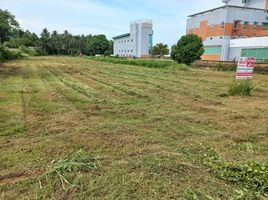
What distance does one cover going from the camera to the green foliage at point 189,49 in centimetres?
2308

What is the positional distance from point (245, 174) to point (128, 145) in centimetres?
173

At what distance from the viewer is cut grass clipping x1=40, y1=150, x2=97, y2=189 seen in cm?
262

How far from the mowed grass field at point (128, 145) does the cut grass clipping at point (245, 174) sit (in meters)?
0.03

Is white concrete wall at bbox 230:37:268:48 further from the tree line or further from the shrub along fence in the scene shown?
the tree line

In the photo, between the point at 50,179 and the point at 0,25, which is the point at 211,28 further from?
the point at 50,179

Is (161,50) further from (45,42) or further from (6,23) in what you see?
(6,23)

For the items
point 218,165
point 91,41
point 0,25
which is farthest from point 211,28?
point 91,41

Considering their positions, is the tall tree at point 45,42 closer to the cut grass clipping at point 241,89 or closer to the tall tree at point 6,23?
the tall tree at point 6,23

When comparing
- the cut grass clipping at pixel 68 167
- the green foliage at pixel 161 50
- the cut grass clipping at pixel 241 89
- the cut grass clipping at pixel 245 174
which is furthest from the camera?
the green foliage at pixel 161 50

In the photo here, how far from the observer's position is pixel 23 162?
3.00 m

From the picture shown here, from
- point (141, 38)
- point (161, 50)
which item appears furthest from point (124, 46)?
point (161, 50)

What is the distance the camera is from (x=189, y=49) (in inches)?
911

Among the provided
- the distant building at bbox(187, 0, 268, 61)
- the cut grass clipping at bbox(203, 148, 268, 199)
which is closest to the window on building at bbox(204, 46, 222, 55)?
the distant building at bbox(187, 0, 268, 61)

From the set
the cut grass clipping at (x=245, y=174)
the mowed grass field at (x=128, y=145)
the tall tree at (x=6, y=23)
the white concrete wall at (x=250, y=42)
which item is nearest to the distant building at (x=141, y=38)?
the white concrete wall at (x=250, y=42)
